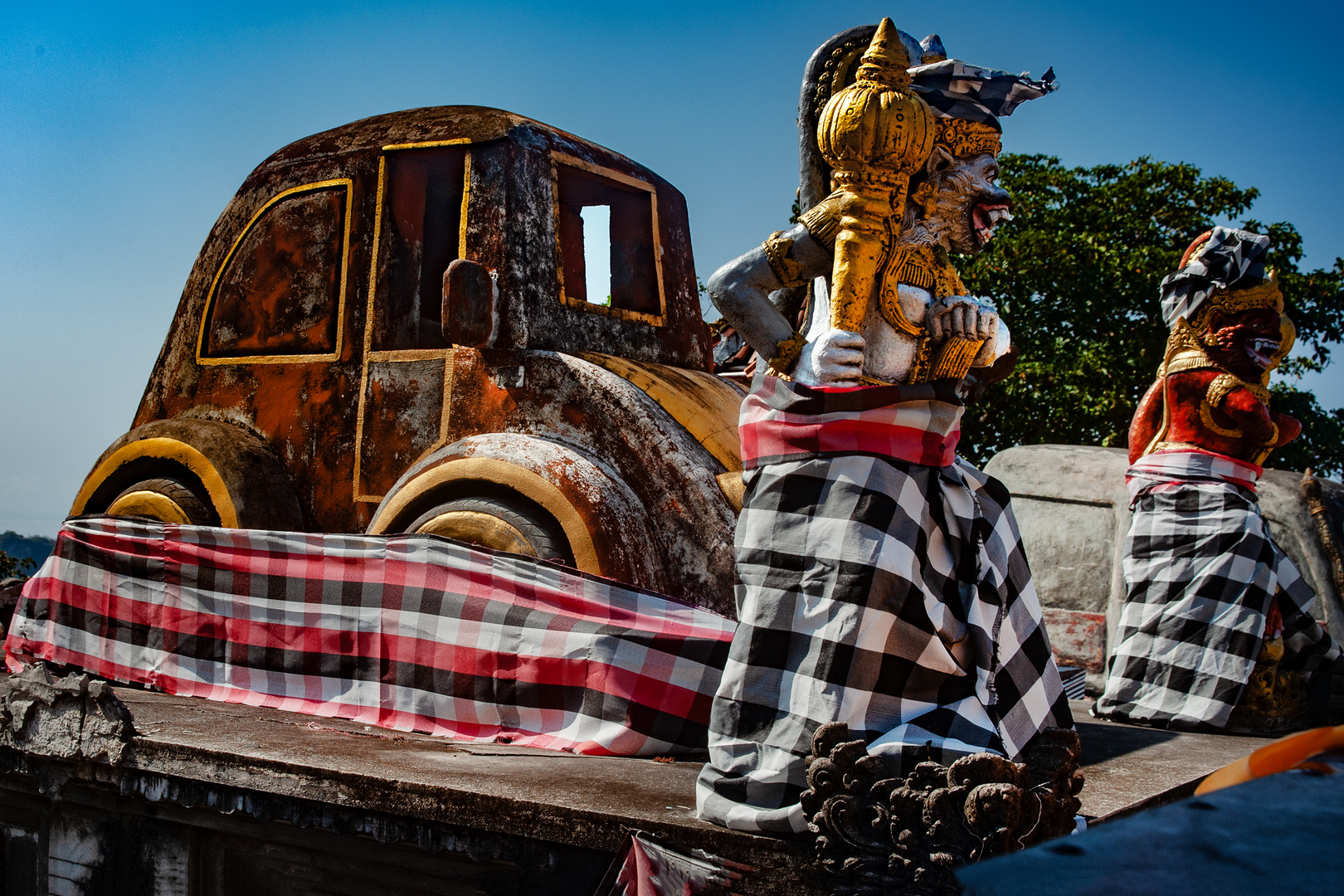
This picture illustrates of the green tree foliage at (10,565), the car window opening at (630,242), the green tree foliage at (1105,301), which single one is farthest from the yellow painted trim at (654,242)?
the green tree foliage at (1105,301)

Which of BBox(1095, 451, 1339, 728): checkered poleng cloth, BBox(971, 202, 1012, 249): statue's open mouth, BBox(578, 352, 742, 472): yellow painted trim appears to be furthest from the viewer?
BBox(1095, 451, 1339, 728): checkered poleng cloth

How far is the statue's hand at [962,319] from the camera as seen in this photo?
2355 mm

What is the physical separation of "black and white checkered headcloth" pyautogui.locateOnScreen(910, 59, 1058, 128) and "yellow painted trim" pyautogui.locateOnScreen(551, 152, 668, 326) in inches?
77.3

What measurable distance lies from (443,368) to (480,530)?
2.78 ft

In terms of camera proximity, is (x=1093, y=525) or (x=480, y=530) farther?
(x=1093, y=525)

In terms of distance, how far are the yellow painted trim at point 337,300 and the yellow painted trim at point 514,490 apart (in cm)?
85

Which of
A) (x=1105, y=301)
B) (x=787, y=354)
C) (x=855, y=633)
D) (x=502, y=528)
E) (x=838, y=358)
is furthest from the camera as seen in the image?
(x=1105, y=301)

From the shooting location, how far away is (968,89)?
2.48 metres

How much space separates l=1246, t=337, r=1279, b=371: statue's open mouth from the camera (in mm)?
4199

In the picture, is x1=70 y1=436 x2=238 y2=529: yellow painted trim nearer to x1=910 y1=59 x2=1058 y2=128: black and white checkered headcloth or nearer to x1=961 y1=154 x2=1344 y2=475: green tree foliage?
x1=910 y1=59 x2=1058 y2=128: black and white checkered headcloth

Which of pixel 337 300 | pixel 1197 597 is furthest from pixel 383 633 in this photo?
pixel 1197 597

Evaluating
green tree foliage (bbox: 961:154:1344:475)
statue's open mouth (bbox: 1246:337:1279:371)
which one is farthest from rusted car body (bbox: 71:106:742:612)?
green tree foliage (bbox: 961:154:1344:475)

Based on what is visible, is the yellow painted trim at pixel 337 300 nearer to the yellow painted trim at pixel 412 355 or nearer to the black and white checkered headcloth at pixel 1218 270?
the yellow painted trim at pixel 412 355

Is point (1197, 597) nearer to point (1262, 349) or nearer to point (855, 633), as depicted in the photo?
point (1262, 349)
